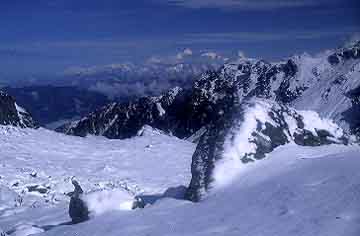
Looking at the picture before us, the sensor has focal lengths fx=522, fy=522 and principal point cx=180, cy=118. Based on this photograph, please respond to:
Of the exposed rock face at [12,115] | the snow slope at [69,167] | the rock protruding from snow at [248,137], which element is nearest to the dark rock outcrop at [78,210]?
the snow slope at [69,167]

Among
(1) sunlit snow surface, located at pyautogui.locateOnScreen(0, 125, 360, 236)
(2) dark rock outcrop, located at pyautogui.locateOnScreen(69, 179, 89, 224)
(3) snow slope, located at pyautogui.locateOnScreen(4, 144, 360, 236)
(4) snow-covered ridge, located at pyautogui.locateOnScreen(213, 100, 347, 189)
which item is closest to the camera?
(3) snow slope, located at pyautogui.locateOnScreen(4, 144, 360, 236)

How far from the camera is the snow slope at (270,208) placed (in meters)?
11.6

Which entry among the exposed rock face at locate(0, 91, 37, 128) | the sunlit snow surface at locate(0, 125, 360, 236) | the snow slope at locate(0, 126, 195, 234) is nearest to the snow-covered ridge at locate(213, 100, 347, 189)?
the sunlit snow surface at locate(0, 125, 360, 236)

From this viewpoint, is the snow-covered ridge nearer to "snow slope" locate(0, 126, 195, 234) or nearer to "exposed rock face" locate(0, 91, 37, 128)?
"snow slope" locate(0, 126, 195, 234)

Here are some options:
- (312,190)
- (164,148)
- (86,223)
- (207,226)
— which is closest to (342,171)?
(312,190)

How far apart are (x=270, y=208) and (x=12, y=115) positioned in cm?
4726

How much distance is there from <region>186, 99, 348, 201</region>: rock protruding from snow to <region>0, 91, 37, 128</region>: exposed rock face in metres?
37.5

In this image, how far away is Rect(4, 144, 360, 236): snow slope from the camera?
38.2 ft

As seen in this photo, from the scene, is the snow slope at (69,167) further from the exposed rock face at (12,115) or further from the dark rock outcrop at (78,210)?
the exposed rock face at (12,115)

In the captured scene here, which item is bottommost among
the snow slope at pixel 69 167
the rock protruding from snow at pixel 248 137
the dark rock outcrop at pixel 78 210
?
the snow slope at pixel 69 167

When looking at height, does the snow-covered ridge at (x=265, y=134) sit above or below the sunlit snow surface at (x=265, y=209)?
above

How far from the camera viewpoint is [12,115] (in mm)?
55750

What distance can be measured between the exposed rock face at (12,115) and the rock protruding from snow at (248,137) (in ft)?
123

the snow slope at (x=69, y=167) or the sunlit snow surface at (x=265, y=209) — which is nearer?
the sunlit snow surface at (x=265, y=209)
